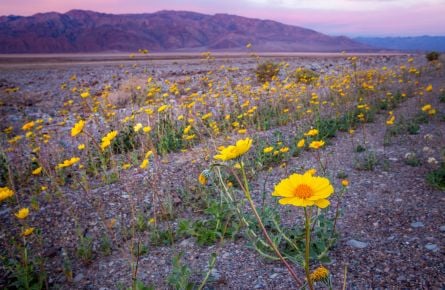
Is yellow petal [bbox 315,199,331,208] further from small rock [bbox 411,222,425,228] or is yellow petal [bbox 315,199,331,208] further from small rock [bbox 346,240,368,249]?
small rock [bbox 411,222,425,228]

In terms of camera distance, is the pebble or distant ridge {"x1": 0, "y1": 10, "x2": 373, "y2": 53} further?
distant ridge {"x1": 0, "y1": 10, "x2": 373, "y2": 53}

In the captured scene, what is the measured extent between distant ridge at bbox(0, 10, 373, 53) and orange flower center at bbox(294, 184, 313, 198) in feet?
293

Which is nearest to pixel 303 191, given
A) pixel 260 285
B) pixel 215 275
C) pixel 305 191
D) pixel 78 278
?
pixel 305 191

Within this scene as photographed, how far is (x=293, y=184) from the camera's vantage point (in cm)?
150

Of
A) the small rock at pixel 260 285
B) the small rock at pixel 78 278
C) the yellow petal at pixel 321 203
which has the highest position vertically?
the yellow petal at pixel 321 203

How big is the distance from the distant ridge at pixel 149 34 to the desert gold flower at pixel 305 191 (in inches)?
3512

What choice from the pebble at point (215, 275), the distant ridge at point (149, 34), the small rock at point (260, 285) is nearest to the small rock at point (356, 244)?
the small rock at point (260, 285)

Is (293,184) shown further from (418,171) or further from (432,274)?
(418,171)

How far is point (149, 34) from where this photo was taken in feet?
343

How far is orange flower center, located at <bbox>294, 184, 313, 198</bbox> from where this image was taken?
137 centimetres

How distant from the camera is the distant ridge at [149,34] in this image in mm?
85125

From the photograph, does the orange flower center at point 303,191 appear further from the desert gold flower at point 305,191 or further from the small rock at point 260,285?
the small rock at point 260,285

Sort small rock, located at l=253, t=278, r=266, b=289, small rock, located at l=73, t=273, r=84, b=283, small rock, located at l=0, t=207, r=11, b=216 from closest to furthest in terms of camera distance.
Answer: small rock, located at l=253, t=278, r=266, b=289, small rock, located at l=73, t=273, r=84, b=283, small rock, located at l=0, t=207, r=11, b=216

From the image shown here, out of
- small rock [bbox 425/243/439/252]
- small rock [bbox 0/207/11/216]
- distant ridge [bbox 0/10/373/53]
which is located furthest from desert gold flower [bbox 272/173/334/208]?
distant ridge [bbox 0/10/373/53]
